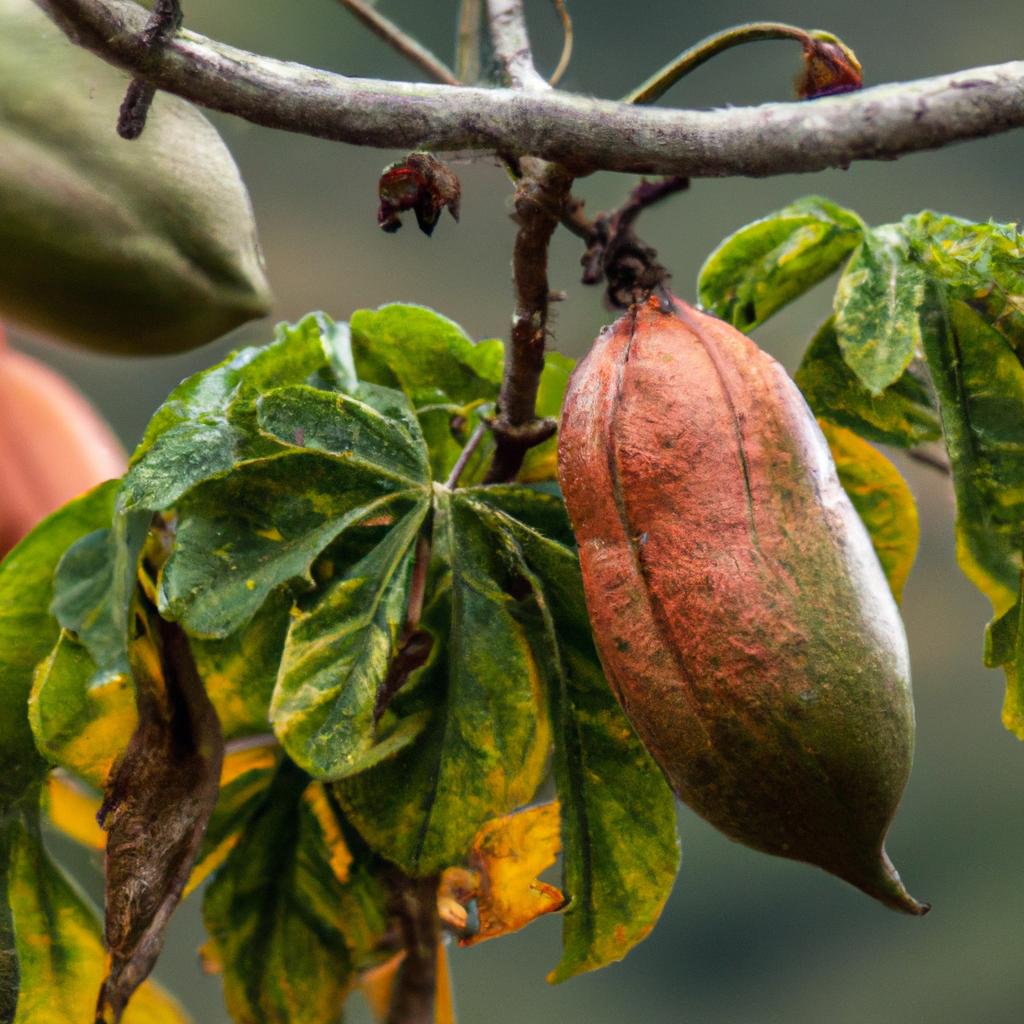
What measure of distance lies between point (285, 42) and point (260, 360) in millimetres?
1805

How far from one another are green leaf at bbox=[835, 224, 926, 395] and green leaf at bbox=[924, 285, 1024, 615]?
12mm

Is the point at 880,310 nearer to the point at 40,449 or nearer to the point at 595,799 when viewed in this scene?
the point at 595,799

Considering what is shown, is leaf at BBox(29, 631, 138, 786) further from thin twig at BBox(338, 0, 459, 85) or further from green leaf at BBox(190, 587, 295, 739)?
thin twig at BBox(338, 0, 459, 85)

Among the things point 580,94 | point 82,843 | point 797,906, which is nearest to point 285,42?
point 797,906

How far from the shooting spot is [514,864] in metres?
0.42

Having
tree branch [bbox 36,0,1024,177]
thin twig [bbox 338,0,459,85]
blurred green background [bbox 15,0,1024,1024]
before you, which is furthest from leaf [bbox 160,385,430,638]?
blurred green background [bbox 15,0,1024,1024]

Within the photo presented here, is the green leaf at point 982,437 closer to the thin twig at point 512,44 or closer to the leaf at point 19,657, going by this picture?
the thin twig at point 512,44

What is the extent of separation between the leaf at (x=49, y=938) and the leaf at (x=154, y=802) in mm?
51

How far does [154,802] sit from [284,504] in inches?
3.5

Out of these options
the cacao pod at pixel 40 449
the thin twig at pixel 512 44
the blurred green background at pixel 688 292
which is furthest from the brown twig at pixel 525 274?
the blurred green background at pixel 688 292

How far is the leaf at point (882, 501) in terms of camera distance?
449 mm

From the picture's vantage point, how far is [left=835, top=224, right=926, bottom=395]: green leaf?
0.39 meters

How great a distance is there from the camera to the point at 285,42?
210cm

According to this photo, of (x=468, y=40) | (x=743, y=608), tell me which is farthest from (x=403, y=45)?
(x=743, y=608)
